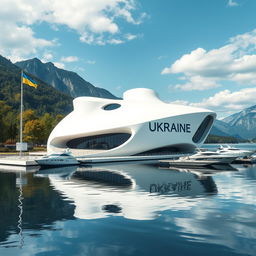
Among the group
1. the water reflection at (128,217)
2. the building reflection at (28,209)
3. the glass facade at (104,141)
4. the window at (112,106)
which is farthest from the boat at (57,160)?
the window at (112,106)

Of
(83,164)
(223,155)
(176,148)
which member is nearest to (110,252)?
(83,164)

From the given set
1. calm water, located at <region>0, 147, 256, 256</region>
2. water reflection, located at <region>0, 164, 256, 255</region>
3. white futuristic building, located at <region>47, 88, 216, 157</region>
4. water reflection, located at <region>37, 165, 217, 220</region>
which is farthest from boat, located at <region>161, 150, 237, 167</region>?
calm water, located at <region>0, 147, 256, 256</region>

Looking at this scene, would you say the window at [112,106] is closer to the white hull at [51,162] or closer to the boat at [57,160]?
the boat at [57,160]

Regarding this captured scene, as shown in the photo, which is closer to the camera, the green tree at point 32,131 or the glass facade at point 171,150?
the glass facade at point 171,150

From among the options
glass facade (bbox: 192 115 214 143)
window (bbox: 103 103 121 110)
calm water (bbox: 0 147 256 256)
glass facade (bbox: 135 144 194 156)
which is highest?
window (bbox: 103 103 121 110)

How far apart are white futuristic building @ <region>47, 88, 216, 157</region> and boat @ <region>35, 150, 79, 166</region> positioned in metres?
8.20

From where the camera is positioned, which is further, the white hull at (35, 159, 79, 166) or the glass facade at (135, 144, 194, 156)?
the glass facade at (135, 144, 194, 156)

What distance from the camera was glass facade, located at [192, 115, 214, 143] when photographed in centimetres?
6038

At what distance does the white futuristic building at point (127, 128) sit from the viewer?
50656mm

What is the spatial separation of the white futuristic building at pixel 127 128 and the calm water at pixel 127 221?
29.9m

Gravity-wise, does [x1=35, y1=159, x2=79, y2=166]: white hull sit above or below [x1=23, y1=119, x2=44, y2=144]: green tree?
below

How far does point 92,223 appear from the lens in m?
12.2

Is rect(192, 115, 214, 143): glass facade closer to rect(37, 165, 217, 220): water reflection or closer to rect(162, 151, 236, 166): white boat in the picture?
rect(162, 151, 236, 166): white boat

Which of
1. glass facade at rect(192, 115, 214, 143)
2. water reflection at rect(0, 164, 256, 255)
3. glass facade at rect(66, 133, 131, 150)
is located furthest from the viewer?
glass facade at rect(192, 115, 214, 143)
